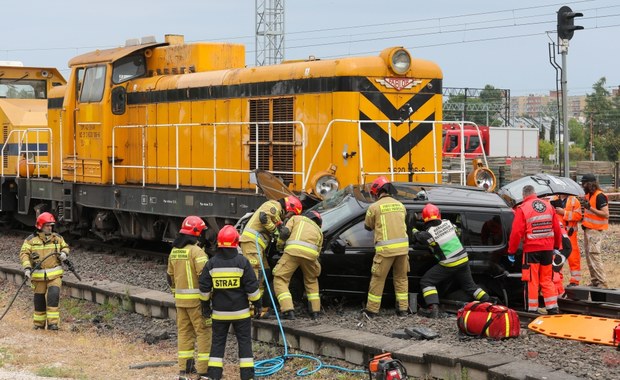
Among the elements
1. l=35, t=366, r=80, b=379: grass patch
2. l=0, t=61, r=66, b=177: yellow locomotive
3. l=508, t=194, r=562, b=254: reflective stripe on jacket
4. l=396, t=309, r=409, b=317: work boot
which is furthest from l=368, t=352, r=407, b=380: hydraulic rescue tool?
l=0, t=61, r=66, b=177: yellow locomotive

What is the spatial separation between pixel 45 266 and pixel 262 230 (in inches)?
128

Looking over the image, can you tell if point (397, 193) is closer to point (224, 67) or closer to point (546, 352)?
point (546, 352)

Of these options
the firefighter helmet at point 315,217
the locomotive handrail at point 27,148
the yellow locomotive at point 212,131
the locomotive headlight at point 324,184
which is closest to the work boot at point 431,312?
the firefighter helmet at point 315,217

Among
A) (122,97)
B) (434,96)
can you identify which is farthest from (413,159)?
(122,97)

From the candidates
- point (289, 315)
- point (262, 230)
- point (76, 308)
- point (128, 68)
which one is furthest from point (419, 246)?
point (128, 68)

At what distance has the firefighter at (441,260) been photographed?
1052 cm

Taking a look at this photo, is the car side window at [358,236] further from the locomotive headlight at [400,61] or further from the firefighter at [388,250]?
the locomotive headlight at [400,61]

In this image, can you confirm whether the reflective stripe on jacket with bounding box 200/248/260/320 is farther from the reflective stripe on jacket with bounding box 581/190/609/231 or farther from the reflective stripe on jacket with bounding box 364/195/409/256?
the reflective stripe on jacket with bounding box 581/190/609/231

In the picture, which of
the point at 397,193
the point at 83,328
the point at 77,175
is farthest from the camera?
the point at 77,175

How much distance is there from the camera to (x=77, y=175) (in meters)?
18.5

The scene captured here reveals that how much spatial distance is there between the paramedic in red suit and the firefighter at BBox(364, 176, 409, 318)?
1.43 metres

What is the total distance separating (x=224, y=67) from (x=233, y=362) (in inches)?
339

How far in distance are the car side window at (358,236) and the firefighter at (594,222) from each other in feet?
13.5

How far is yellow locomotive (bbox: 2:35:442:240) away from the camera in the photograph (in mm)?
13359
